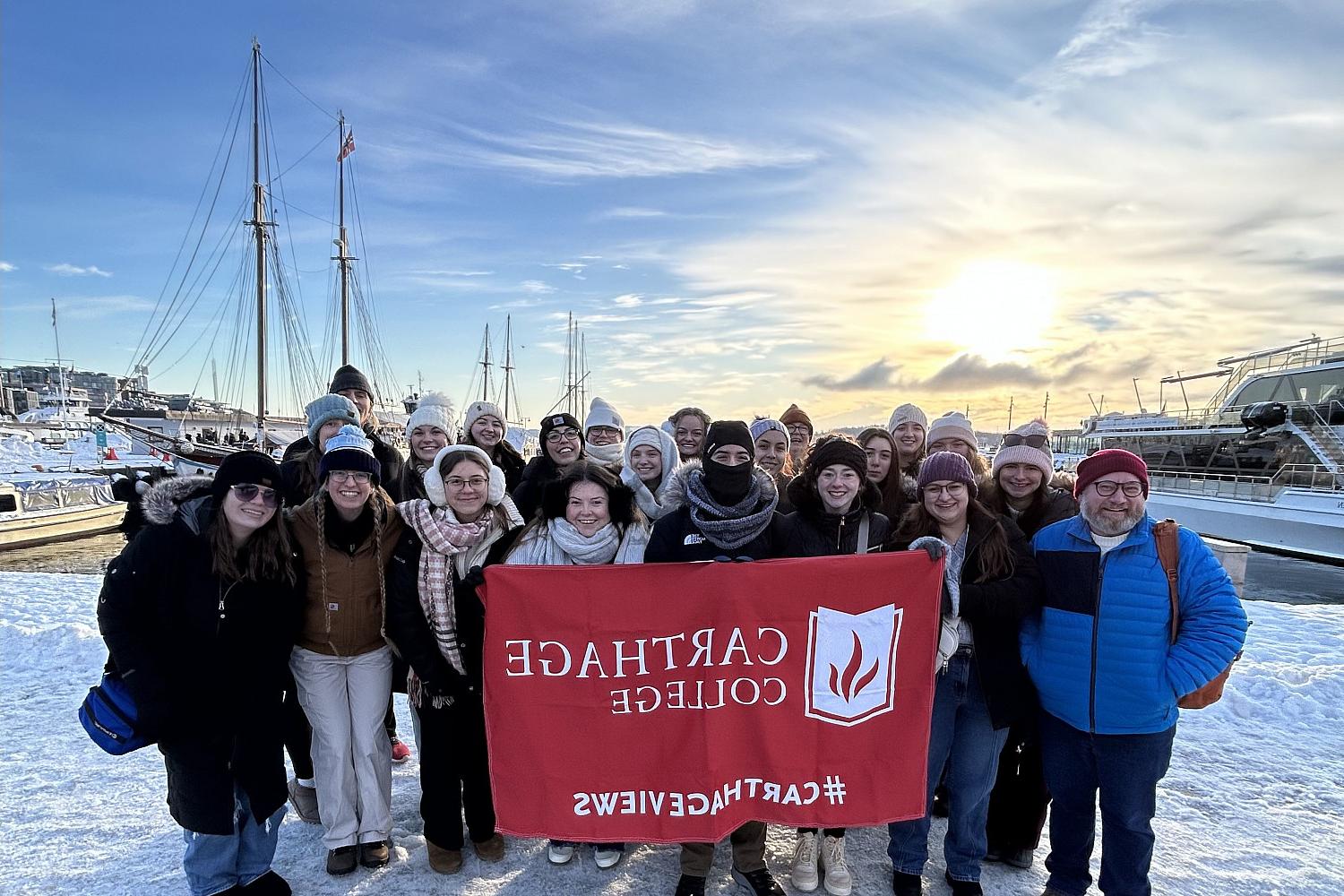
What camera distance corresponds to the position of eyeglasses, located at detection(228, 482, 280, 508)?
10.6 ft

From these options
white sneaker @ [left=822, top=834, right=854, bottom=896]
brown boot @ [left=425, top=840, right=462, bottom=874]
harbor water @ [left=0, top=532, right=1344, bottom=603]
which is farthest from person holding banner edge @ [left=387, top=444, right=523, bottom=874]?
harbor water @ [left=0, top=532, right=1344, bottom=603]

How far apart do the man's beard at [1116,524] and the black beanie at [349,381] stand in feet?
19.0


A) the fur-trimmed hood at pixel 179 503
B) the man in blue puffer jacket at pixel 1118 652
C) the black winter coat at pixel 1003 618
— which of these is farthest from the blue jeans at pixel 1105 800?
the fur-trimmed hood at pixel 179 503

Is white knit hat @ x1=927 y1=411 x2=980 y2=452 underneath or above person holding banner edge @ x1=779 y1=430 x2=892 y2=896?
above

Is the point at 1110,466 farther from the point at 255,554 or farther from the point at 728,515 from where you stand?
the point at 255,554

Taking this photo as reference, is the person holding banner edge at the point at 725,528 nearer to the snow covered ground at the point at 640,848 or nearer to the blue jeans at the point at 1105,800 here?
the snow covered ground at the point at 640,848

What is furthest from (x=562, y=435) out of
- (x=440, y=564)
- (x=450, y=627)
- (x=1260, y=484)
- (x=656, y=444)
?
(x=1260, y=484)

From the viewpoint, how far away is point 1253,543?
2641cm

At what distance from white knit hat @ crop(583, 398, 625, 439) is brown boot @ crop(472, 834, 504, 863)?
3.09m

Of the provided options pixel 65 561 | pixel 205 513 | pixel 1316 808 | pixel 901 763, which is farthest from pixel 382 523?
pixel 65 561

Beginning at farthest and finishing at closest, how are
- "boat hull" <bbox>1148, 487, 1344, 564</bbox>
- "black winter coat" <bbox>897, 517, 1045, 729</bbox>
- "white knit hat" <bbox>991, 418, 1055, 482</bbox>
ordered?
"boat hull" <bbox>1148, 487, 1344, 564</bbox> → "white knit hat" <bbox>991, 418, 1055, 482</bbox> → "black winter coat" <bbox>897, 517, 1045, 729</bbox>

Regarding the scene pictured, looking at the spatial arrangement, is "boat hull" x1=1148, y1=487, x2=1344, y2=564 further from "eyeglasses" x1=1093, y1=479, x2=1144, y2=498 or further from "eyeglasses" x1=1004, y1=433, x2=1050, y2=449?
"eyeglasses" x1=1093, y1=479, x2=1144, y2=498

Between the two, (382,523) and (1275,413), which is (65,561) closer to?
(382,523)

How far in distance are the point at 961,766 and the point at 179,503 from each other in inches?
172
